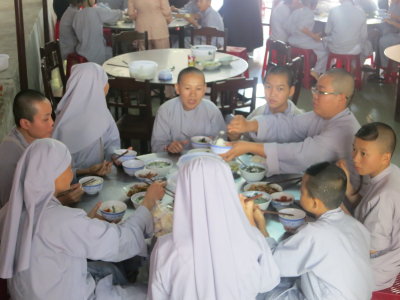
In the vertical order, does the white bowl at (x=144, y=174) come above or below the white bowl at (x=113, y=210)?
above

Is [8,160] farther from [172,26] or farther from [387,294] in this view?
[172,26]

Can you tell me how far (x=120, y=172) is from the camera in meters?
3.26

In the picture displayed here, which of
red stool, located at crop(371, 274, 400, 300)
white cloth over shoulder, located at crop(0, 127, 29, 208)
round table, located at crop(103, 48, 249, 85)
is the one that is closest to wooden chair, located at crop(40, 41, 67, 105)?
round table, located at crop(103, 48, 249, 85)

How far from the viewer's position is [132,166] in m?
3.21

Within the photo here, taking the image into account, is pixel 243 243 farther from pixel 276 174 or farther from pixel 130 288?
pixel 276 174

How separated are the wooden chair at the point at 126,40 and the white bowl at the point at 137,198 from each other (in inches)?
164

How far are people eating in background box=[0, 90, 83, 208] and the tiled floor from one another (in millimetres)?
4250

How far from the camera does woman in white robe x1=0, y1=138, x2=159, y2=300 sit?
2242 millimetres

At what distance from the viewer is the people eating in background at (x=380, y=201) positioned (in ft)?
8.83

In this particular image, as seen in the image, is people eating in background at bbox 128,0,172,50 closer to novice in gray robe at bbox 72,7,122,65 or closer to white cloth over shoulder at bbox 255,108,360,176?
novice in gray robe at bbox 72,7,122,65

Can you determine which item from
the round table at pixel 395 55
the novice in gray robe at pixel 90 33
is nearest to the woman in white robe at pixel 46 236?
the round table at pixel 395 55

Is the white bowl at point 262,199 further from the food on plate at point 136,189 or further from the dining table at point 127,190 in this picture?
the food on plate at point 136,189

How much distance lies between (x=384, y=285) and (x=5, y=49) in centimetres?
546

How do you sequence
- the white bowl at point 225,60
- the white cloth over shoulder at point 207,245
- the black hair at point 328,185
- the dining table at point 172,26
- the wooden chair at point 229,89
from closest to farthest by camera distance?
the white cloth over shoulder at point 207,245 < the black hair at point 328,185 < the wooden chair at point 229,89 < the white bowl at point 225,60 < the dining table at point 172,26
